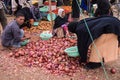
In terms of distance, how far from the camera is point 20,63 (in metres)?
4.80

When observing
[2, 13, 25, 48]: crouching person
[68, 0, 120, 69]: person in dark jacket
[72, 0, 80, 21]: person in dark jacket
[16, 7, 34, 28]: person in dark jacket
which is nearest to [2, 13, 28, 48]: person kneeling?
[2, 13, 25, 48]: crouching person

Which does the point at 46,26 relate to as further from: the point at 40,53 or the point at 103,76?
the point at 103,76

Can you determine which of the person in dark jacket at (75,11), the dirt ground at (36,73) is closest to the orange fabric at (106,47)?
the dirt ground at (36,73)

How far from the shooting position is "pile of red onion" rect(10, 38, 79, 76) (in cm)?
460

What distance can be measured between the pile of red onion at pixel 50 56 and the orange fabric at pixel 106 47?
45cm

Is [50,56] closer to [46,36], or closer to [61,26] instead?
[46,36]

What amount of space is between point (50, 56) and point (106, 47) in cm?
110

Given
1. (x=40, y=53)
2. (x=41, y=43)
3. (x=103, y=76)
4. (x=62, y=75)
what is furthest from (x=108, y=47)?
(x=41, y=43)

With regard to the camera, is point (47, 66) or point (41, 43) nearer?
point (47, 66)

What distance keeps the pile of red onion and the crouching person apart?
0.63 ft

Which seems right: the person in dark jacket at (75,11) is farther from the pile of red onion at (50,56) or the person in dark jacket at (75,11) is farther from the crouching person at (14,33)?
the crouching person at (14,33)

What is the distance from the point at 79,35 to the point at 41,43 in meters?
1.40

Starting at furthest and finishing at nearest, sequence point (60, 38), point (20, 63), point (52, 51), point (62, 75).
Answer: point (60, 38) → point (52, 51) → point (20, 63) → point (62, 75)

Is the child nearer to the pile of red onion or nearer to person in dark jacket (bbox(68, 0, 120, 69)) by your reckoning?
the pile of red onion
